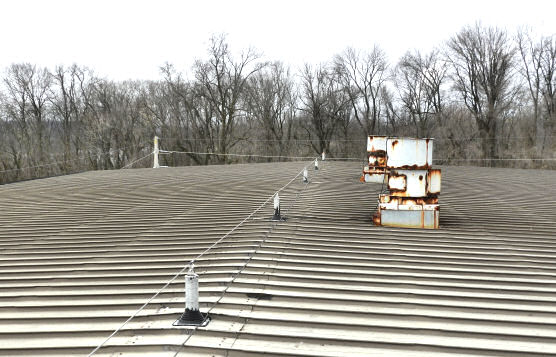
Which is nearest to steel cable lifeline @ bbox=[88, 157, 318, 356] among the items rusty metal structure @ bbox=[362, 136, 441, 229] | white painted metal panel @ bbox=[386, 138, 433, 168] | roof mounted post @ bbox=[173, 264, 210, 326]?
roof mounted post @ bbox=[173, 264, 210, 326]

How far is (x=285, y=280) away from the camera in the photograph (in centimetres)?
477

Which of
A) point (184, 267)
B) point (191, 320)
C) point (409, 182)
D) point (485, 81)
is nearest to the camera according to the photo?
point (191, 320)

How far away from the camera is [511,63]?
1423 inches

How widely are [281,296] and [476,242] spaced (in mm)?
3644

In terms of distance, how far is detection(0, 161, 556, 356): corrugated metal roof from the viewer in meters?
3.67

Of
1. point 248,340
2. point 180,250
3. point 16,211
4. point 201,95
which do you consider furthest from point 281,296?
point 201,95

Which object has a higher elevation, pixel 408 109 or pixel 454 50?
pixel 454 50

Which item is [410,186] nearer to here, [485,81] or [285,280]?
[285,280]

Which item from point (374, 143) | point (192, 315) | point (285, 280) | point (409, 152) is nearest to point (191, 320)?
point (192, 315)

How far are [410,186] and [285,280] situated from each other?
10.8ft

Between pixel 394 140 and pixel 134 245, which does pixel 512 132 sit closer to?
pixel 394 140

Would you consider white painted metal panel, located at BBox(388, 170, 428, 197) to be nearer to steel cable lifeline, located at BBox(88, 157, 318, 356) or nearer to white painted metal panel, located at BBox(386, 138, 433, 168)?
white painted metal panel, located at BBox(386, 138, 433, 168)

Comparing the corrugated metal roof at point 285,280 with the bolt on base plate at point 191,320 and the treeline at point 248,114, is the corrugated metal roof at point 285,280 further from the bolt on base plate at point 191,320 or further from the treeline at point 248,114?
the treeline at point 248,114

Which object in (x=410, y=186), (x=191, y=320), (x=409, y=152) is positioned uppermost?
(x=409, y=152)
